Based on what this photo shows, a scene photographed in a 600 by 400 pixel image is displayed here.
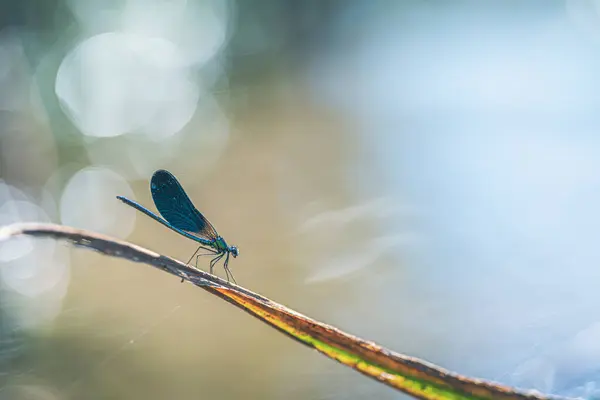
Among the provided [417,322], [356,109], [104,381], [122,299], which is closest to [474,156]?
[356,109]

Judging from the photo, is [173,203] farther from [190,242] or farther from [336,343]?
[190,242]

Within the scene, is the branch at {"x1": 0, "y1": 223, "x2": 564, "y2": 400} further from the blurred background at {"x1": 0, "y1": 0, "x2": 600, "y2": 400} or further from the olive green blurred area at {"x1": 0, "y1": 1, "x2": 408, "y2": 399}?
the olive green blurred area at {"x1": 0, "y1": 1, "x2": 408, "y2": 399}

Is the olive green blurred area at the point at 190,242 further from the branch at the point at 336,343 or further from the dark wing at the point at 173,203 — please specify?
the branch at the point at 336,343

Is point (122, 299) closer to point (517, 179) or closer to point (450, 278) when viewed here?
point (450, 278)

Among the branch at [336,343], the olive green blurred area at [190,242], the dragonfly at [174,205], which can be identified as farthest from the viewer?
the olive green blurred area at [190,242]

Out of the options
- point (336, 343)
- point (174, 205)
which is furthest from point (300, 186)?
point (336, 343)

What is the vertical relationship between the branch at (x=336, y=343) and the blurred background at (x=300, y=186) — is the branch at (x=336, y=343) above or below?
below

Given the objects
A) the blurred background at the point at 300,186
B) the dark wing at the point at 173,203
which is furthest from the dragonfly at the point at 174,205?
the blurred background at the point at 300,186

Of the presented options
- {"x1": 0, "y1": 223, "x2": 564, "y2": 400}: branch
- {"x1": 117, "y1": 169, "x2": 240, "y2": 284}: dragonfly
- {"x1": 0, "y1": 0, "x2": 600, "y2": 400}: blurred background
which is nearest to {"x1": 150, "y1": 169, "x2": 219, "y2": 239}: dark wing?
{"x1": 117, "y1": 169, "x2": 240, "y2": 284}: dragonfly
